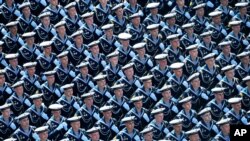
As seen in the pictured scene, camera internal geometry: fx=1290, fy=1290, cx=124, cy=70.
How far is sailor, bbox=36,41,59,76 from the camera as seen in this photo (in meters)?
19.7

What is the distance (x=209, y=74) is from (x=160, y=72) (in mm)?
745

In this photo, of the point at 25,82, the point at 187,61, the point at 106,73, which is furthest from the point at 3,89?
the point at 187,61

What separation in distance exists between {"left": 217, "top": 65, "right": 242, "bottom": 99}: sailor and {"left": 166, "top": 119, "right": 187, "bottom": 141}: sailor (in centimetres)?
97

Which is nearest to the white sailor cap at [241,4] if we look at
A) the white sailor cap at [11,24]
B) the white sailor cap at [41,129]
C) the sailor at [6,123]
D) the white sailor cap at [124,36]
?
the white sailor cap at [124,36]

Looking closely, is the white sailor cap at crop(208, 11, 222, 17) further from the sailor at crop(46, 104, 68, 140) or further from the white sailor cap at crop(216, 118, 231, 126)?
the sailor at crop(46, 104, 68, 140)

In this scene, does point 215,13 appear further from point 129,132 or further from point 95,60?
point 129,132

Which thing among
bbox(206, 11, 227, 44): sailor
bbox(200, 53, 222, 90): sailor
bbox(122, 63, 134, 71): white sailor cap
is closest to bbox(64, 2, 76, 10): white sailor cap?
bbox(122, 63, 134, 71): white sailor cap

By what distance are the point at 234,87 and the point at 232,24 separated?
1.10m

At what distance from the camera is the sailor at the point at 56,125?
1906cm

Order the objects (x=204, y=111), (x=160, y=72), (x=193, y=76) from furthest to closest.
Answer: (x=160, y=72)
(x=193, y=76)
(x=204, y=111)

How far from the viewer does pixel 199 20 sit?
20.2 m

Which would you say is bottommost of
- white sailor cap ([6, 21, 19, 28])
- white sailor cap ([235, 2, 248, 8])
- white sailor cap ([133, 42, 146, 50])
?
white sailor cap ([133, 42, 146, 50])

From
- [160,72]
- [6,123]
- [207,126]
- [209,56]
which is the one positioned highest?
[209,56]

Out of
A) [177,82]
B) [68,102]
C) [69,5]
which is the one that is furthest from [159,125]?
[69,5]
